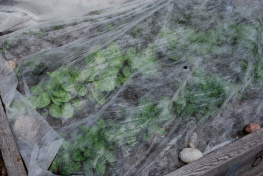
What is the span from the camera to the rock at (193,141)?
185 centimetres

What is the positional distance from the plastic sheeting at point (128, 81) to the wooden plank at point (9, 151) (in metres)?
0.04

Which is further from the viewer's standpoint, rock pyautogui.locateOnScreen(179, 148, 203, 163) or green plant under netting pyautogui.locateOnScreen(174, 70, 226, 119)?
green plant under netting pyautogui.locateOnScreen(174, 70, 226, 119)

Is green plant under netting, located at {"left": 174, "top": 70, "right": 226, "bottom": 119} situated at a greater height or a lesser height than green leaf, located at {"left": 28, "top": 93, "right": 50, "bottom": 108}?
lesser

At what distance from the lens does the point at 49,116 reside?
72.4 inches

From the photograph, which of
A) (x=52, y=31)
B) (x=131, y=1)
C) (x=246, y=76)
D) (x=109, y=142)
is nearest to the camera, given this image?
(x=109, y=142)

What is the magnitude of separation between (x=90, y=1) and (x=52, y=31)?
0.41 m

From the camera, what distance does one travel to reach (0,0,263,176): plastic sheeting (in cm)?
174

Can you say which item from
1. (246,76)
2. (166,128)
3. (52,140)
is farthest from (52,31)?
(246,76)

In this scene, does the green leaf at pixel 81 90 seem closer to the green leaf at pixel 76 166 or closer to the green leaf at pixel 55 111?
the green leaf at pixel 55 111

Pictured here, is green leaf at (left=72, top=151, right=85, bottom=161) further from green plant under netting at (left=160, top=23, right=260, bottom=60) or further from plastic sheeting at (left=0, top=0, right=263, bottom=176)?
green plant under netting at (left=160, top=23, right=260, bottom=60)

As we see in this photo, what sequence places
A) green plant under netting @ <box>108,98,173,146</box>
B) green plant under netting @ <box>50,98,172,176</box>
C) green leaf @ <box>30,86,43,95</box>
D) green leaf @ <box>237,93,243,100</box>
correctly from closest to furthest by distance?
green plant under netting @ <box>50,98,172,176</box> → green plant under netting @ <box>108,98,173,146</box> → green leaf @ <box>30,86,43,95</box> → green leaf @ <box>237,93,243,100</box>

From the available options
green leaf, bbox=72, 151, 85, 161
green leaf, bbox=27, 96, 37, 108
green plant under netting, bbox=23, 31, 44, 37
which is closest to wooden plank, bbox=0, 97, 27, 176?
green leaf, bbox=27, 96, 37, 108

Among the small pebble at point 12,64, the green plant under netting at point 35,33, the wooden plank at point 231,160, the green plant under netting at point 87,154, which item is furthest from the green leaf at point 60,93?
the wooden plank at point 231,160

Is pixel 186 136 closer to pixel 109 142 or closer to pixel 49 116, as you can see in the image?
pixel 109 142
